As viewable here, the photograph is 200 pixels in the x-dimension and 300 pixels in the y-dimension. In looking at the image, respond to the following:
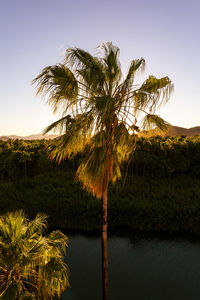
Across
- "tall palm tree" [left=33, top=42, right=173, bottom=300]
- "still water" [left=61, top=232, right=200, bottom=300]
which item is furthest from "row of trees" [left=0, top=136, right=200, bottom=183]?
"tall palm tree" [left=33, top=42, right=173, bottom=300]

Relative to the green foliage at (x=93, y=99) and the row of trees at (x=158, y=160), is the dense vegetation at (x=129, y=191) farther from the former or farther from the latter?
the green foliage at (x=93, y=99)

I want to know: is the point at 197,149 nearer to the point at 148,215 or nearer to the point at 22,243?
the point at 148,215

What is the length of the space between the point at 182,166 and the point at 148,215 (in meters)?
8.40

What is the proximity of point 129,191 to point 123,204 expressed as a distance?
2.17m

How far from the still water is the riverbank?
160 centimetres

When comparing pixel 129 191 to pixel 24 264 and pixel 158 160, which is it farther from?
pixel 24 264

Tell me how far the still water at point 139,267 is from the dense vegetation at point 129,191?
1.97 meters

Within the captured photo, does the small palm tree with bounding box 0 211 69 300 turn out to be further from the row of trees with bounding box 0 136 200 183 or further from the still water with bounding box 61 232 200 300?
the row of trees with bounding box 0 136 200 183

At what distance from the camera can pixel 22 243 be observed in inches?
207

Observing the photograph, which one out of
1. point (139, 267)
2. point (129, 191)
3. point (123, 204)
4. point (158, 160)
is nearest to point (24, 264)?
point (139, 267)

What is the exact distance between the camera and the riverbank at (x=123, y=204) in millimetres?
18828

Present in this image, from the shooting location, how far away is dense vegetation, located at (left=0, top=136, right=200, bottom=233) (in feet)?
63.3

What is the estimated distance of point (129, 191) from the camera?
22.1 metres

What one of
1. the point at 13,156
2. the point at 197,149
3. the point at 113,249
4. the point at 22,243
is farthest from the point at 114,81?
the point at 13,156
